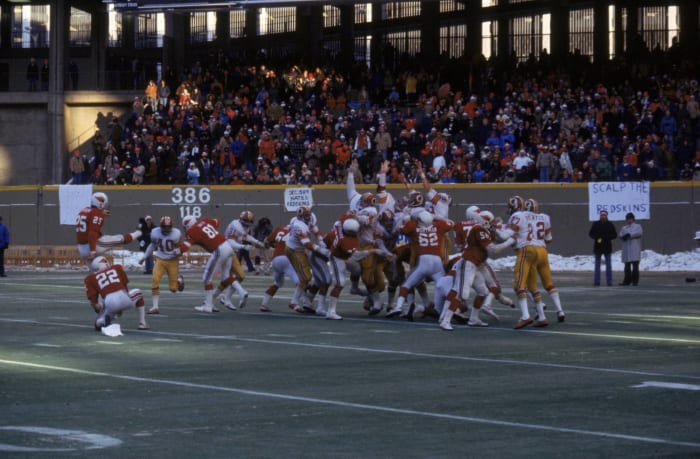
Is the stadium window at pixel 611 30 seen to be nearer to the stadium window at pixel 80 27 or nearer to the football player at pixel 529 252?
the stadium window at pixel 80 27

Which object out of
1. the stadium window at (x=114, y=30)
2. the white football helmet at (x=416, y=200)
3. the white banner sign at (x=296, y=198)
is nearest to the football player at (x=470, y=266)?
the white football helmet at (x=416, y=200)

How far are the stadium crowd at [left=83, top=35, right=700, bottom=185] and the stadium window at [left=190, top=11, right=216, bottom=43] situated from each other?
32.0 ft

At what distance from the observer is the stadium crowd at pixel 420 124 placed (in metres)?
41.9

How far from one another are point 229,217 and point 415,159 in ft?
22.6

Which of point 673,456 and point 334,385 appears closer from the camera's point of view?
point 673,456

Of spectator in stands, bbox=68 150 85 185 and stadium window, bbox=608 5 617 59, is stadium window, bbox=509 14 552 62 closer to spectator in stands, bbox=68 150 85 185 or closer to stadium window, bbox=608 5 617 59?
stadium window, bbox=608 5 617 59

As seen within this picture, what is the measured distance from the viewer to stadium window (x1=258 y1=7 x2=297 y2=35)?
197 ft

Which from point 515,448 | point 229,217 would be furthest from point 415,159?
point 515,448

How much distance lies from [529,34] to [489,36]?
1853 mm

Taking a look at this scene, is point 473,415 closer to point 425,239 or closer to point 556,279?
point 425,239

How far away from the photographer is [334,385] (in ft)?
46.1

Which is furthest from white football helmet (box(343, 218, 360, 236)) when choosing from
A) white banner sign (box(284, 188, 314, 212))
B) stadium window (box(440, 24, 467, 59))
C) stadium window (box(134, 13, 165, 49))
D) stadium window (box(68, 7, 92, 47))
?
stadium window (box(134, 13, 165, 49))

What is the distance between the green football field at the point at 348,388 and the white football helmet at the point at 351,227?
5.26 ft

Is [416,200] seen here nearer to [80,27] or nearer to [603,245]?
[603,245]
